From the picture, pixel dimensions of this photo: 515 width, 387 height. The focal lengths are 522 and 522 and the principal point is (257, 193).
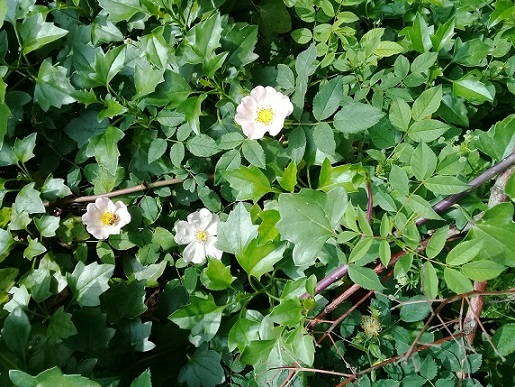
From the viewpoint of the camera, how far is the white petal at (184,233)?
140 centimetres

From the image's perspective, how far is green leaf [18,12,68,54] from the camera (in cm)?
133

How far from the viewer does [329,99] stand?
125 centimetres

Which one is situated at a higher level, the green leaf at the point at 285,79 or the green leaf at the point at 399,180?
the green leaf at the point at 285,79

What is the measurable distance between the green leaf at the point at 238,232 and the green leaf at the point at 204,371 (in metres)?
0.27

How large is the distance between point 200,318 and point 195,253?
0.20 meters

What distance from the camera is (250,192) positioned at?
1.25 m

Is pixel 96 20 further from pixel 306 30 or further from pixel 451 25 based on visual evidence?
pixel 451 25

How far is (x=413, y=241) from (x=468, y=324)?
0.31 meters

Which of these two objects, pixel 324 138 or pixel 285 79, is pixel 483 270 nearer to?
pixel 324 138

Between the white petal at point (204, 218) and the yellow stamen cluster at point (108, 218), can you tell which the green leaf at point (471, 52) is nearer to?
the white petal at point (204, 218)

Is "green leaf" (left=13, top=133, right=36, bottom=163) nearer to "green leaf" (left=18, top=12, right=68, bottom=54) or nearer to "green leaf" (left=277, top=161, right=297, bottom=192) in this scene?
"green leaf" (left=18, top=12, right=68, bottom=54)

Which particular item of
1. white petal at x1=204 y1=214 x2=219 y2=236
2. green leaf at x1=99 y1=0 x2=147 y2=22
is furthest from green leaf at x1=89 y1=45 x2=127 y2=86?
white petal at x1=204 y1=214 x2=219 y2=236

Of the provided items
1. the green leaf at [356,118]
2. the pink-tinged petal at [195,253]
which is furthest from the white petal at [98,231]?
the green leaf at [356,118]

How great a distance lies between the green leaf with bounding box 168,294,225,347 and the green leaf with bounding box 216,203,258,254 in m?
0.14
